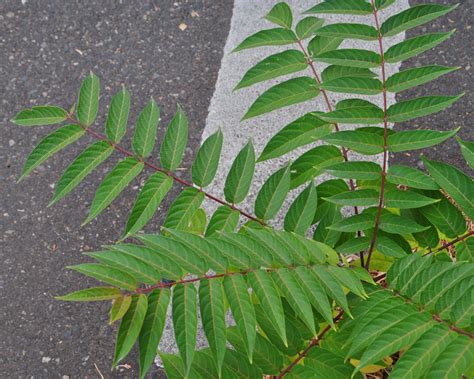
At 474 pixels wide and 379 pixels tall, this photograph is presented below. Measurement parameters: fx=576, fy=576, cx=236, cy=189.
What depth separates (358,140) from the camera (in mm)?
1340

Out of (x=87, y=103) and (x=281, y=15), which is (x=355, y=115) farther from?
(x=87, y=103)

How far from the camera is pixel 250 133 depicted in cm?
248

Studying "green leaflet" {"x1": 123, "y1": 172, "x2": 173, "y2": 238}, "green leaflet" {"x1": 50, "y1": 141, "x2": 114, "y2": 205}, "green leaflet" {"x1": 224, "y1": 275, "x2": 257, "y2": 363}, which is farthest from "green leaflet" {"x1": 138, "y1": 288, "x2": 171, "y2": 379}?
"green leaflet" {"x1": 50, "y1": 141, "x2": 114, "y2": 205}

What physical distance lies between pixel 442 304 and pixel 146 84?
1925mm

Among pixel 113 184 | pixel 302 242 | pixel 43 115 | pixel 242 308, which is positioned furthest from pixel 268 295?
pixel 43 115

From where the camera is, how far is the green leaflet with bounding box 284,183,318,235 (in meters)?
1.40

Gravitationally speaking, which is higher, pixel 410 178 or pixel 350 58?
pixel 350 58

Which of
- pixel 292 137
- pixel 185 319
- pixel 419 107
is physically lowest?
pixel 185 319

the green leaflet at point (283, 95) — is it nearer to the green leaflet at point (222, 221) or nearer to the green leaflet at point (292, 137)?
the green leaflet at point (292, 137)

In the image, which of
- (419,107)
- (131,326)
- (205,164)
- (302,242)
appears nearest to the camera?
(131,326)

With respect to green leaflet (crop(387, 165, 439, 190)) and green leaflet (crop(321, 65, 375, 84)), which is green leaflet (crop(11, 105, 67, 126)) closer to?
green leaflet (crop(321, 65, 375, 84))

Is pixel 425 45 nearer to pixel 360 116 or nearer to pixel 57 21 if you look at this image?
pixel 360 116

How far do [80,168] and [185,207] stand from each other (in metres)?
0.26

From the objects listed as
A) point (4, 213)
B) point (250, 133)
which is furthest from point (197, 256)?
point (4, 213)
